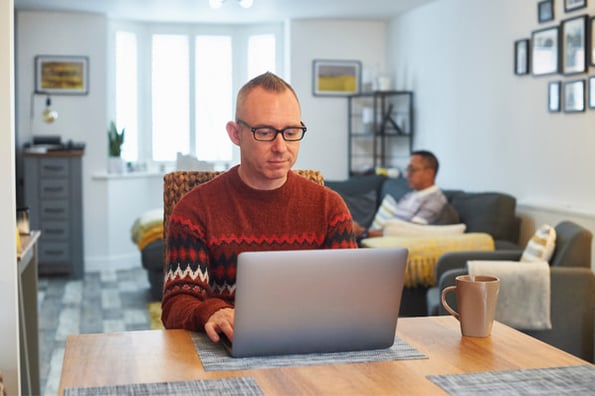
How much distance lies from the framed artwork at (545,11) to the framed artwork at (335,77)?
10.5ft

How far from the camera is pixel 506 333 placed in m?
1.83

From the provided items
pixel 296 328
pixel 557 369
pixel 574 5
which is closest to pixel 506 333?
pixel 557 369

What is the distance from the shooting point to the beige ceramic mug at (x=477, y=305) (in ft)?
5.81

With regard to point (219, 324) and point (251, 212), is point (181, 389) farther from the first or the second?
point (251, 212)

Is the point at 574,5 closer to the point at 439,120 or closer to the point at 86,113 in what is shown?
the point at 439,120

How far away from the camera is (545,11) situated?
16.6ft

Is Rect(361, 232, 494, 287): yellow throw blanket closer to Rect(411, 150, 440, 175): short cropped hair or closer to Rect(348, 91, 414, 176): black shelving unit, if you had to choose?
Rect(411, 150, 440, 175): short cropped hair

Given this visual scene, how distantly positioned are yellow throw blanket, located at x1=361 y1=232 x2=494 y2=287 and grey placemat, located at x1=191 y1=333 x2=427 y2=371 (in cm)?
301

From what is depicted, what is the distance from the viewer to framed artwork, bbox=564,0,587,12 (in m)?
4.68

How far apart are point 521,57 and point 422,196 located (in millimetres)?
1080

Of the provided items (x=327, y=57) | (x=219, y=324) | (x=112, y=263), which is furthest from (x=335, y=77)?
(x=219, y=324)

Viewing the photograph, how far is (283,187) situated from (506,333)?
0.63 meters

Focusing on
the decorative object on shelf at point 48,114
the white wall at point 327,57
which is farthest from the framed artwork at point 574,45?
the decorative object on shelf at point 48,114

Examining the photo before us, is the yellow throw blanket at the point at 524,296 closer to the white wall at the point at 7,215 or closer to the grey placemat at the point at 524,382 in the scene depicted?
the white wall at the point at 7,215
